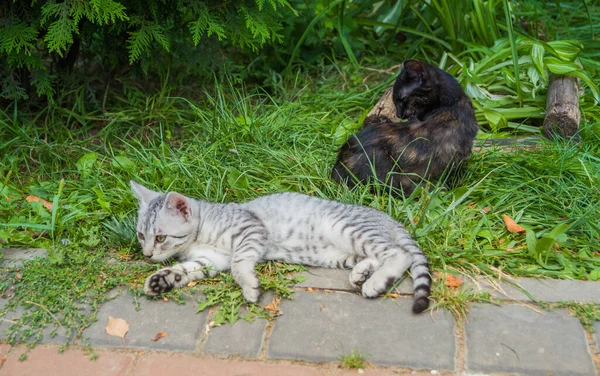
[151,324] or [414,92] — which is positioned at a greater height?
[414,92]

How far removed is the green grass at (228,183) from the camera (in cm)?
382

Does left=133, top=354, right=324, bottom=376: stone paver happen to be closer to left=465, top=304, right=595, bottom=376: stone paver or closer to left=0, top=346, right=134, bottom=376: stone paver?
left=0, top=346, right=134, bottom=376: stone paver

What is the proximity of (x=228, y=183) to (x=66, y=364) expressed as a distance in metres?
1.94

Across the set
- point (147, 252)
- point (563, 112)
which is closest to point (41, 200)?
point (147, 252)

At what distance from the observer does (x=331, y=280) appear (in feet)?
12.4

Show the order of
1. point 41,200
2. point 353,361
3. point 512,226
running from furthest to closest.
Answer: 1. point 41,200
2. point 512,226
3. point 353,361

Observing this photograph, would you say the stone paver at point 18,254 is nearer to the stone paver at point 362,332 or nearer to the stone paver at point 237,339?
the stone paver at point 237,339

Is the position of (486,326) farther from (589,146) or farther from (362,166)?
(589,146)

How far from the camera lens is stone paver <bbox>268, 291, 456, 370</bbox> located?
3115 mm

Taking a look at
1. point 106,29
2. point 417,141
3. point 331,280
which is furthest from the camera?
point 106,29

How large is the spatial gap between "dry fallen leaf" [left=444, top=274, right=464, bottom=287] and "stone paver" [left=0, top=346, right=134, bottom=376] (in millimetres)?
1841

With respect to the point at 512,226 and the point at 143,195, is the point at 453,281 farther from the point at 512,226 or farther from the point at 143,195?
the point at 143,195

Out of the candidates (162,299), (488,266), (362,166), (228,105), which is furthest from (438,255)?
(228,105)

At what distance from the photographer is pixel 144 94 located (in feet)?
20.1
